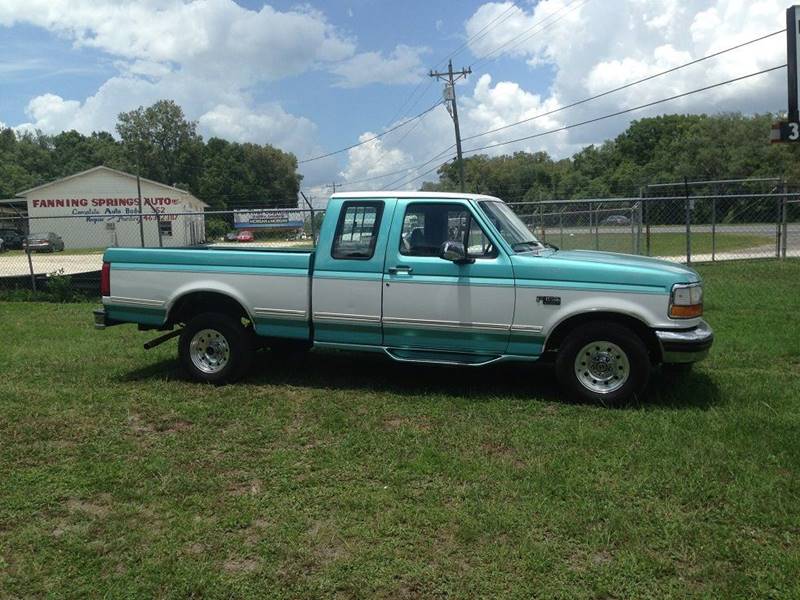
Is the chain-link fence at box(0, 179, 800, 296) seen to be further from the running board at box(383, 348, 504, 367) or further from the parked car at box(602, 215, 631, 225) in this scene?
the running board at box(383, 348, 504, 367)

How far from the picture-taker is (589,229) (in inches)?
687

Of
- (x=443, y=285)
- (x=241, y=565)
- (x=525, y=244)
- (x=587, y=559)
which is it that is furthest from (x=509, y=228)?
(x=241, y=565)

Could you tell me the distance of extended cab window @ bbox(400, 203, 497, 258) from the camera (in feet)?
19.6

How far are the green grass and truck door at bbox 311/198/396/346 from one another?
1168 cm

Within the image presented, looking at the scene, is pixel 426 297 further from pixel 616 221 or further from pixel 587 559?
pixel 616 221

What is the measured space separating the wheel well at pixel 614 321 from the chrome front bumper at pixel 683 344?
0.09 m

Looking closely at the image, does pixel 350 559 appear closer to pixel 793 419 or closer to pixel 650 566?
pixel 650 566

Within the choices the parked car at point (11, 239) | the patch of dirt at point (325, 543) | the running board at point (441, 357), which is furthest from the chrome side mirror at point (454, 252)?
the parked car at point (11, 239)

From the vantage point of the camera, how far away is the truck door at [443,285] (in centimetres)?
579

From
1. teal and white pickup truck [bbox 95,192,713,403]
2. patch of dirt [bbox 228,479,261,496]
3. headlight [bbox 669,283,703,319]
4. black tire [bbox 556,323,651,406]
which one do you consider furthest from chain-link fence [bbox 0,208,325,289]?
patch of dirt [bbox 228,479,261,496]

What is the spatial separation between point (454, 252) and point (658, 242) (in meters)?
22.8

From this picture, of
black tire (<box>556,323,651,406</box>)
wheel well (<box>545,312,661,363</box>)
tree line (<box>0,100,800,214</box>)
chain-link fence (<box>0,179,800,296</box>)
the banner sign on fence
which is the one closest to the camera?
black tire (<box>556,323,651,406</box>)

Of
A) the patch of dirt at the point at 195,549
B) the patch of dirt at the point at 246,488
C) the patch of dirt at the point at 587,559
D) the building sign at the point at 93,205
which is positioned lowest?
the patch of dirt at the point at 587,559

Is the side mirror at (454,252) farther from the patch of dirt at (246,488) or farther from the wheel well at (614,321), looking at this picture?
the patch of dirt at (246,488)
